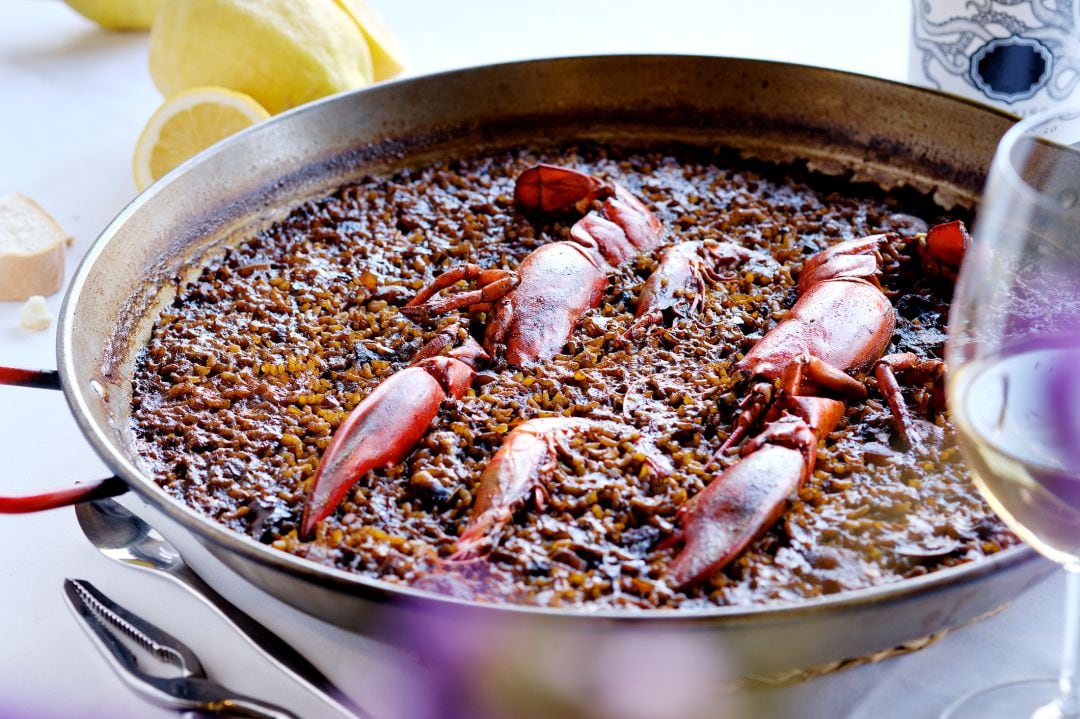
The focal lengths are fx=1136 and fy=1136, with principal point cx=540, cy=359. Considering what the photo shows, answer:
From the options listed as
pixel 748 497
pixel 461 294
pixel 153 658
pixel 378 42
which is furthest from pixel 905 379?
pixel 378 42

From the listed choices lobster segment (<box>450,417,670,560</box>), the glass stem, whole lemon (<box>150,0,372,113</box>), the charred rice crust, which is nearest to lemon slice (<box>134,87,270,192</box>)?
whole lemon (<box>150,0,372,113</box>)

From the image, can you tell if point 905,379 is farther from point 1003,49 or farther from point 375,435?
point 1003,49

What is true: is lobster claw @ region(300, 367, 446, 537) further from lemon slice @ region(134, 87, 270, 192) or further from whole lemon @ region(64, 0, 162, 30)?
whole lemon @ region(64, 0, 162, 30)

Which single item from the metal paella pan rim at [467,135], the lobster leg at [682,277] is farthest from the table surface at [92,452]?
the lobster leg at [682,277]

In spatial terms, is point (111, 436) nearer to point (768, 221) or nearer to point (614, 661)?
point (614, 661)

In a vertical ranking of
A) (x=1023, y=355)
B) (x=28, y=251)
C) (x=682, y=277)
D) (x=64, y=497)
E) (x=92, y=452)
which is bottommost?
(x=92, y=452)

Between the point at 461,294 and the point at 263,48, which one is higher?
the point at 263,48

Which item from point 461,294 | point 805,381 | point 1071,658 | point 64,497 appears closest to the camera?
point 1071,658
